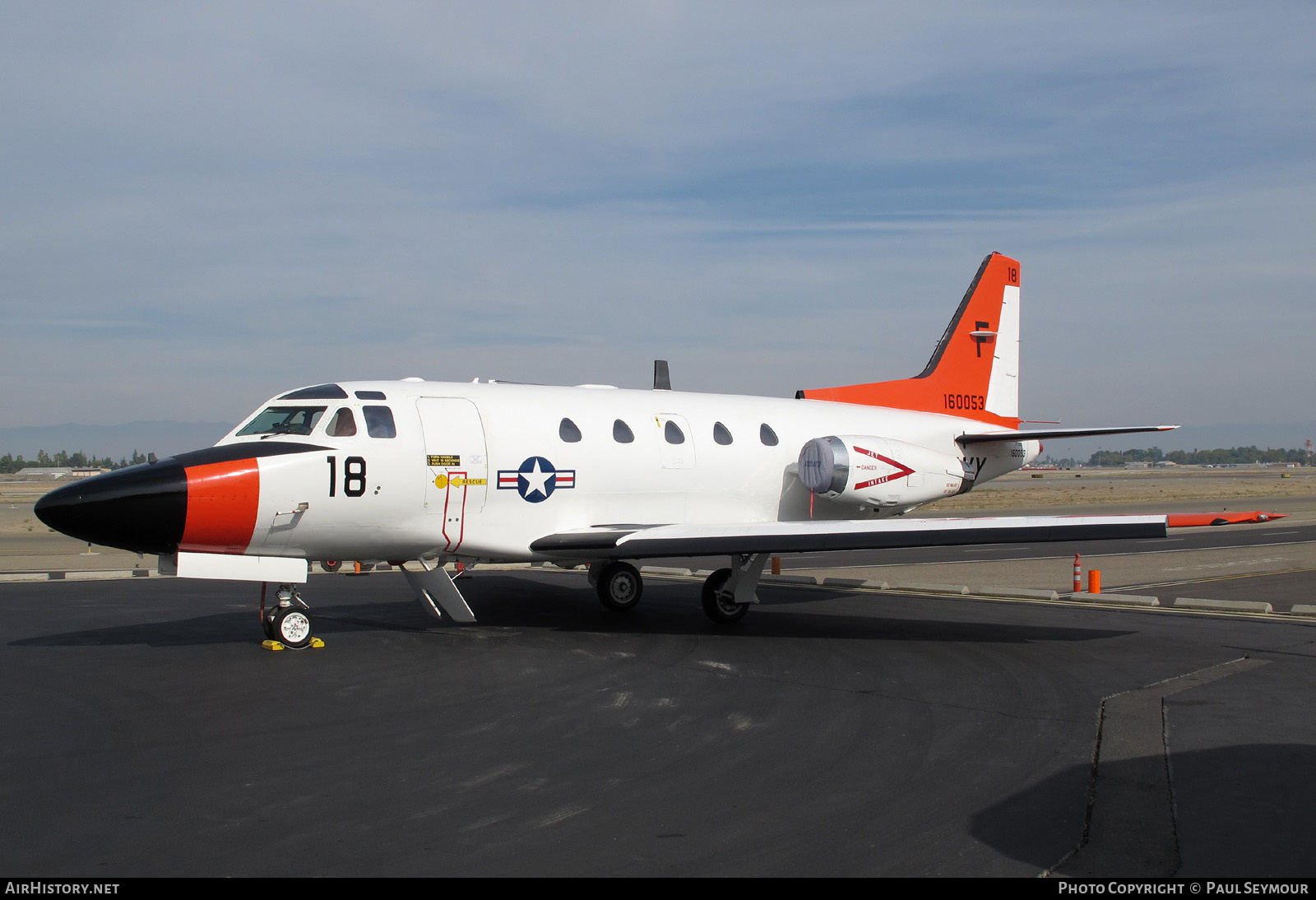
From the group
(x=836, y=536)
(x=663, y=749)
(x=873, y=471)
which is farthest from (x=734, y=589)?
(x=663, y=749)

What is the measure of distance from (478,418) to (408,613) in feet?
13.0

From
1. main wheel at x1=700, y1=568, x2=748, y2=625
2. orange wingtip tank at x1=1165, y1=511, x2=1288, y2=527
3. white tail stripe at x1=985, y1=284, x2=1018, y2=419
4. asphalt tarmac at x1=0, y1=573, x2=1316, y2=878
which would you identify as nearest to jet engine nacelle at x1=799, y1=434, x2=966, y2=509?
main wheel at x1=700, y1=568, x2=748, y2=625

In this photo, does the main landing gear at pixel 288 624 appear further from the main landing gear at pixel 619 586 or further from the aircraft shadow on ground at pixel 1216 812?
the aircraft shadow on ground at pixel 1216 812

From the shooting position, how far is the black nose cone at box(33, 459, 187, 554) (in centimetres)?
1105

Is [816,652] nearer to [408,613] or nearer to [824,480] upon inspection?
[824,480]

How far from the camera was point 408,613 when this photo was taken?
1594 centimetres

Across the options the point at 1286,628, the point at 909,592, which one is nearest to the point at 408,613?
the point at 909,592

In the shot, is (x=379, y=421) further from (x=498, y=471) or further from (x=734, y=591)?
(x=734, y=591)

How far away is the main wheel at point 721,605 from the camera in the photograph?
14898 millimetres

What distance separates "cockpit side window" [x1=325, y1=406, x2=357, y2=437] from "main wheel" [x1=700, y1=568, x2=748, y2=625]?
5.59 metres

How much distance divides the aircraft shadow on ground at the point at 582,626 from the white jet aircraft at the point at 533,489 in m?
0.70

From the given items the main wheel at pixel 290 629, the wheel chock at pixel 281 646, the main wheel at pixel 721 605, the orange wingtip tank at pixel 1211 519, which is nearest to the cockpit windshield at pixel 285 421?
the main wheel at pixel 290 629

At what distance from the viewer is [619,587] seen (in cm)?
1659
